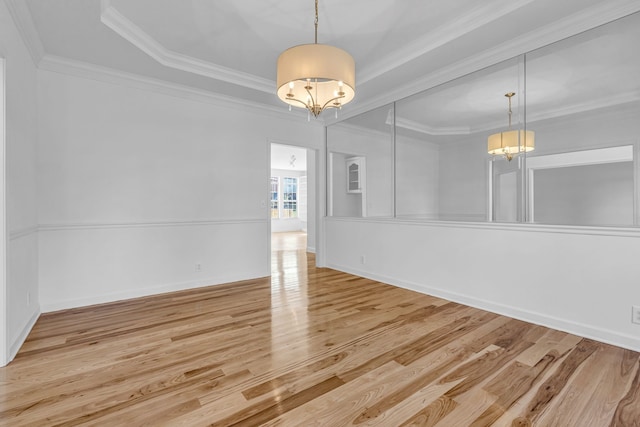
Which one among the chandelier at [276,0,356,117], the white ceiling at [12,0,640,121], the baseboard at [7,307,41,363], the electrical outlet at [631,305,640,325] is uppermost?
the white ceiling at [12,0,640,121]

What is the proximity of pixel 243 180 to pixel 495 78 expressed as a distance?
343 centimetres

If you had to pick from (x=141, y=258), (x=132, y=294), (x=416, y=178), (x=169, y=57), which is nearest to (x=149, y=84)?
(x=169, y=57)

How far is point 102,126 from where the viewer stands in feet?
11.5

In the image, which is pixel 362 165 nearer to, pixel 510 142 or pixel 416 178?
pixel 416 178

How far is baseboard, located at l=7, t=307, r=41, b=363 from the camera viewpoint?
7.28 feet

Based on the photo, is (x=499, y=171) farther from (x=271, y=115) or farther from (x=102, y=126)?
(x=102, y=126)

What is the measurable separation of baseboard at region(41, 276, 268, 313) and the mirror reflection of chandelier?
3.67 m

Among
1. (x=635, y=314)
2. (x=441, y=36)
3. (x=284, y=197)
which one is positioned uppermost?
(x=441, y=36)

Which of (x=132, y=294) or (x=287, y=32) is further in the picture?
(x=132, y=294)

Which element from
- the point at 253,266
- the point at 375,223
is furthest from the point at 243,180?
the point at 375,223

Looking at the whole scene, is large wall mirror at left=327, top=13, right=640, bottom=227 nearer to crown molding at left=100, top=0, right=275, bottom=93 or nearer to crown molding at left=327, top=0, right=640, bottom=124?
crown molding at left=327, top=0, right=640, bottom=124

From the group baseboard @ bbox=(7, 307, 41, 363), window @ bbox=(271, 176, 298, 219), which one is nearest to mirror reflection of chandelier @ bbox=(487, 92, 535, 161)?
baseboard @ bbox=(7, 307, 41, 363)

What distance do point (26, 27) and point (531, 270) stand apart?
4978 mm

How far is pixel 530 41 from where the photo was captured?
9.07ft
